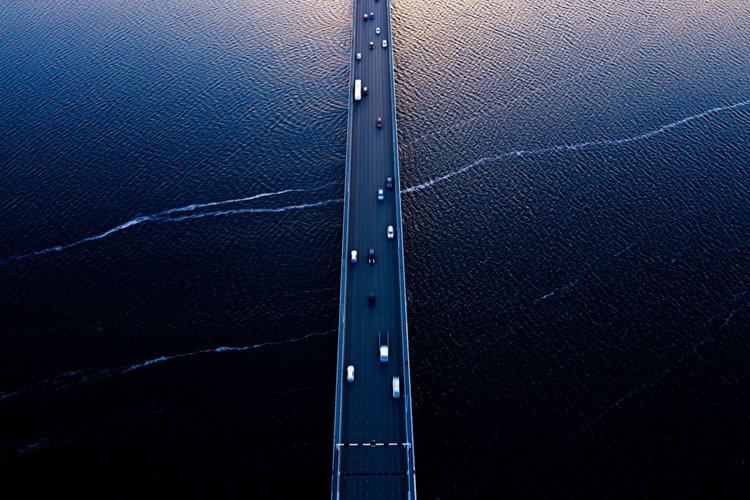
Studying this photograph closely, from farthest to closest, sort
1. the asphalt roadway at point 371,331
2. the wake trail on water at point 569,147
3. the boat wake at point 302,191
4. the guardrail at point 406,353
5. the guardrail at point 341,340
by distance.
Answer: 1. the wake trail on water at point 569,147
2. the boat wake at point 302,191
3. the asphalt roadway at point 371,331
4. the guardrail at point 406,353
5. the guardrail at point 341,340

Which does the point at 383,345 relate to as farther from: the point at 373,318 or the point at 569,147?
the point at 569,147

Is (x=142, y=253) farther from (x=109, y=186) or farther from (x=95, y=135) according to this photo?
(x=95, y=135)

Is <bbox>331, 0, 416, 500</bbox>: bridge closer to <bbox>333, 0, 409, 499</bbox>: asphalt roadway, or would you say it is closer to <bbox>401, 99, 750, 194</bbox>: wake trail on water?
<bbox>333, 0, 409, 499</bbox>: asphalt roadway

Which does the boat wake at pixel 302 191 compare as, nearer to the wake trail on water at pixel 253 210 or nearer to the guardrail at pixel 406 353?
the wake trail on water at pixel 253 210

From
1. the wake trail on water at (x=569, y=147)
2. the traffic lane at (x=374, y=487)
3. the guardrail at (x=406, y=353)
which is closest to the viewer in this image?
the traffic lane at (x=374, y=487)

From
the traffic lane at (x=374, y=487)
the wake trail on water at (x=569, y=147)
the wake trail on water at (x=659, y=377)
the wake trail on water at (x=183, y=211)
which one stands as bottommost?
the traffic lane at (x=374, y=487)

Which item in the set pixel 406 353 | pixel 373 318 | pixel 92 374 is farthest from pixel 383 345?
pixel 92 374

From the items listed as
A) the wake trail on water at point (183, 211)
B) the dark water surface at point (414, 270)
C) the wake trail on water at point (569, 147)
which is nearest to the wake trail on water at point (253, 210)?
the wake trail on water at point (183, 211)
